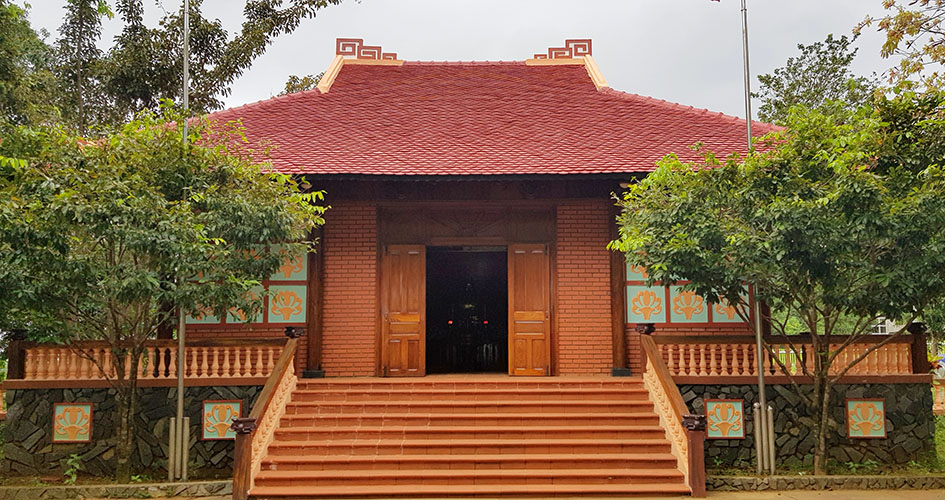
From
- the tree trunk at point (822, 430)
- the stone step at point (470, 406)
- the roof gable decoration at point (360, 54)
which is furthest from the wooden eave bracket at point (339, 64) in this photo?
the tree trunk at point (822, 430)

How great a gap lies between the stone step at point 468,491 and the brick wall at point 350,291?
3.41 meters

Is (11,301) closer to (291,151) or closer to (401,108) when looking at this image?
(291,151)

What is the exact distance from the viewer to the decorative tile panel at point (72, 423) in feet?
33.7

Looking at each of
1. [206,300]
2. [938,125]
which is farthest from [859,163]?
[206,300]

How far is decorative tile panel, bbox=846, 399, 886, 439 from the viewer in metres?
10.3

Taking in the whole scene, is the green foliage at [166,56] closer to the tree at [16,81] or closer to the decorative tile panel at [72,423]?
the tree at [16,81]

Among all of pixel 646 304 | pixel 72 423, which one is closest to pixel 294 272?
pixel 72 423

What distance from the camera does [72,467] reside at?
10.1m

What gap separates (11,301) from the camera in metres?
8.52

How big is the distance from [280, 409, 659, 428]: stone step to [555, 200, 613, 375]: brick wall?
2018mm

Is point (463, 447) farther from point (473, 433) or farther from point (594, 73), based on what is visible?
point (594, 73)

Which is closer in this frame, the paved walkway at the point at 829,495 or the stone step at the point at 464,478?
the paved walkway at the point at 829,495

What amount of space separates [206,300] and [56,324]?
1.82 metres

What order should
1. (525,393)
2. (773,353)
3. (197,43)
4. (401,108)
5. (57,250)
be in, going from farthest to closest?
1. (197,43)
2. (401,108)
3. (525,393)
4. (773,353)
5. (57,250)
